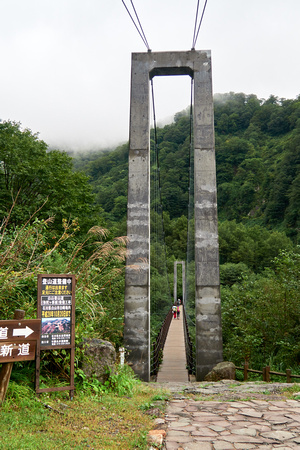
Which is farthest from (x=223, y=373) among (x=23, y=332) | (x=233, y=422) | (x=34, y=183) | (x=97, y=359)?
(x=34, y=183)

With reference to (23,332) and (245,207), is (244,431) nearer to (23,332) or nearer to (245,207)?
(23,332)

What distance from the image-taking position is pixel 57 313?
9.68ft

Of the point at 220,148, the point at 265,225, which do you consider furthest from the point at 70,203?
the point at 220,148

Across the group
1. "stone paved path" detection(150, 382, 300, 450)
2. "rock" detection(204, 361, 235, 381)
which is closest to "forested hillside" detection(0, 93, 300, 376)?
"rock" detection(204, 361, 235, 381)

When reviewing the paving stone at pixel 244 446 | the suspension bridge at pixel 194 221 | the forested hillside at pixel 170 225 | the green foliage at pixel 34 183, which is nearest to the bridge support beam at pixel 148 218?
the suspension bridge at pixel 194 221

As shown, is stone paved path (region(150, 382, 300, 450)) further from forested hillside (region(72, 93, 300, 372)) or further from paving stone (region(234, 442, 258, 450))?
forested hillside (region(72, 93, 300, 372))

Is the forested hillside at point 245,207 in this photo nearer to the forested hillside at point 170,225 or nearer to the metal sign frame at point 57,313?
the forested hillside at point 170,225

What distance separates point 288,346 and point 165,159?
2968cm

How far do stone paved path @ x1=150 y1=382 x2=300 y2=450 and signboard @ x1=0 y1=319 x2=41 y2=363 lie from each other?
3.64ft

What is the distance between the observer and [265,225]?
1574 inches

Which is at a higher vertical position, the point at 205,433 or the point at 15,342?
the point at 15,342

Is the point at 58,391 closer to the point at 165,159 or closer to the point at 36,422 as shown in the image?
the point at 36,422

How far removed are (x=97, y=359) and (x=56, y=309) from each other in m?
0.69

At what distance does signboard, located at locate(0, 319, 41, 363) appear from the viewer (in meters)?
2.56
